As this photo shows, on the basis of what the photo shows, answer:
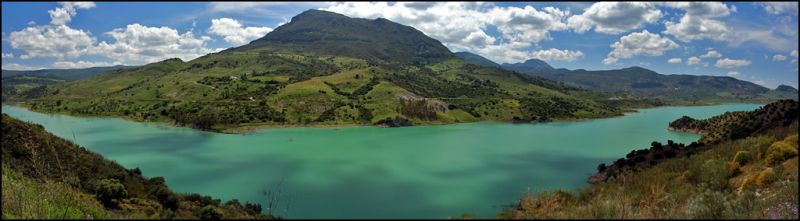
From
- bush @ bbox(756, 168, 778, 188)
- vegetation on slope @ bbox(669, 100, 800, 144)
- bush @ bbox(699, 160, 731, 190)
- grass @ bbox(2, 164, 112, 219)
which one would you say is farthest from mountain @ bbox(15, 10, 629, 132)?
bush @ bbox(756, 168, 778, 188)

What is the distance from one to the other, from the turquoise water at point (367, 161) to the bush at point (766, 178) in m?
12.5

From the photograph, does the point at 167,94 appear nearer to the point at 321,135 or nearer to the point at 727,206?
the point at 321,135

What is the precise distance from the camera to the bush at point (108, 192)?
2361 centimetres

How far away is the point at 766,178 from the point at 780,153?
5.20 m

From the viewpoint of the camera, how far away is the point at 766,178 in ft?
67.5

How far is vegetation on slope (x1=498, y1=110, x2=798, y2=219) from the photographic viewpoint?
857 cm

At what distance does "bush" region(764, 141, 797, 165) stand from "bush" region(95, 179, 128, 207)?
36.0 metres

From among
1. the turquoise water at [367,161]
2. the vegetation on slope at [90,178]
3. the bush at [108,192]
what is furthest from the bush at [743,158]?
the bush at [108,192]

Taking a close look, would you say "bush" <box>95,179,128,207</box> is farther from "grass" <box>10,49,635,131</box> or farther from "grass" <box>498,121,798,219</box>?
"grass" <box>10,49,635,131</box>

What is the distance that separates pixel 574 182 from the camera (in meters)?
43.7

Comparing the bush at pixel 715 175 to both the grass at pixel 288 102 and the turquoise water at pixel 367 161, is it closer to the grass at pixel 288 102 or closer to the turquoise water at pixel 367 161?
the turquoise water at pixel 367 161

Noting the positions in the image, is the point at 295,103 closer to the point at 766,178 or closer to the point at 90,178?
the point at 90,178

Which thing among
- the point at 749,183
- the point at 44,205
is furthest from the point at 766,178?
the point at 44,205

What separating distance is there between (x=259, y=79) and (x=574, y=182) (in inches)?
5238
